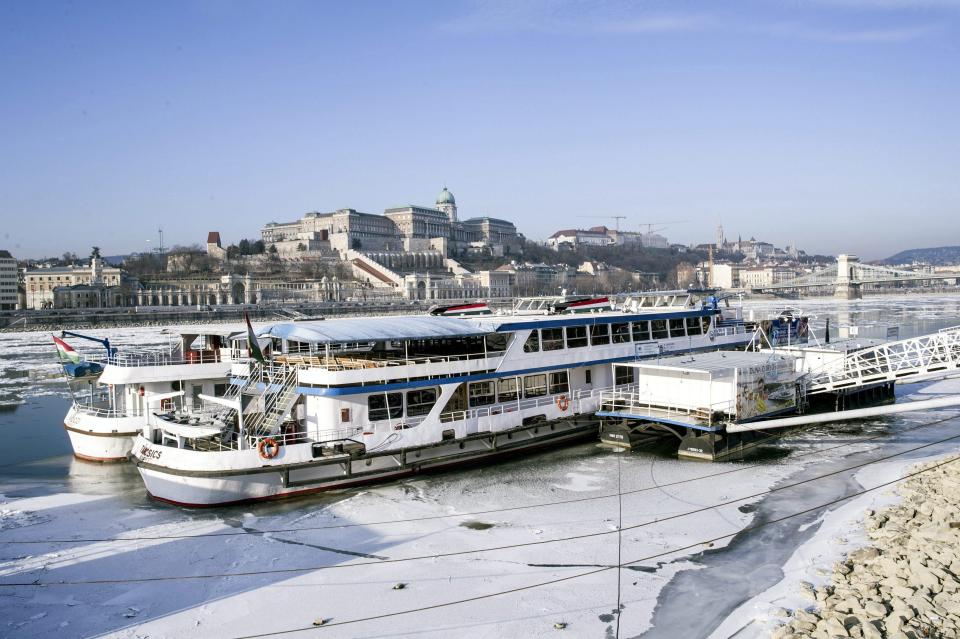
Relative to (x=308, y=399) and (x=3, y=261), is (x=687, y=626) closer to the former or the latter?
(x=308, y=399)

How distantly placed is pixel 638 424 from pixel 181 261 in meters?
163

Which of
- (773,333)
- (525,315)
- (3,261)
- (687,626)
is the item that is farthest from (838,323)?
(3,261)

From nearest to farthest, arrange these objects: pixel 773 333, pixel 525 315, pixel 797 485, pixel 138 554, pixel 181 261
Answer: pixel 138 554 → pixel 797 485 → pixel 525 315 → pixel 773 333 → pixel 181 261

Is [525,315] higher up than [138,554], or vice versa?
[525,315]

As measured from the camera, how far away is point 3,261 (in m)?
157

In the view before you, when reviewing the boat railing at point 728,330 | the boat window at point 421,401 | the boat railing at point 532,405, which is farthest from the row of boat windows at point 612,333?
the boat window at point 421,401

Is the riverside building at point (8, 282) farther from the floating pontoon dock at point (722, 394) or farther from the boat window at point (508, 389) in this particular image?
the floating pontoon dock at point (722, 394)

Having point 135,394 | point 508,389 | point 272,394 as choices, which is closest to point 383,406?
point 272,394

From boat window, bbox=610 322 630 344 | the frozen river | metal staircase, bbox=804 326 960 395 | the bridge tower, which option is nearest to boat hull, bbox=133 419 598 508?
the frozen river

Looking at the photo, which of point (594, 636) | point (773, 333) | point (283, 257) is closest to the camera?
point (594, 636)

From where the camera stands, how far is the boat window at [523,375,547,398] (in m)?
25.1

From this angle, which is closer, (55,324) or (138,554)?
(138,554)

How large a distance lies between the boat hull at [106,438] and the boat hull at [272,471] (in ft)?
14.3

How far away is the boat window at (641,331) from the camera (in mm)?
28578
